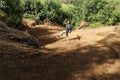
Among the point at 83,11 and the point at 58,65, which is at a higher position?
the point at 58,65

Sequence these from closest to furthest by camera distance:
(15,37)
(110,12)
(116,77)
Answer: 1. (116,77)
2. (15,37)
3. (110,12)

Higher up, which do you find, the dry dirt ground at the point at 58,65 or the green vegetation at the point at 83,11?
the dry dirt ground at the point at 58,65

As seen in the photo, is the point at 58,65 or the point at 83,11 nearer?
the point at 58,65

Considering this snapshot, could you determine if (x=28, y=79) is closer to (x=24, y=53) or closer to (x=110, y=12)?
(x=24, y=53)

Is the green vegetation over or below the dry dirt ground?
below

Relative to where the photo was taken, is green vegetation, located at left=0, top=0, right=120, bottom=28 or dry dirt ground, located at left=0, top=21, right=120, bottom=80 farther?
green vegetation, located at left=0, top=0, right=120, bottom=28

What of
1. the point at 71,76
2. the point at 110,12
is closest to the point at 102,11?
the point at 110,12

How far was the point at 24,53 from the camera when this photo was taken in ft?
33.9

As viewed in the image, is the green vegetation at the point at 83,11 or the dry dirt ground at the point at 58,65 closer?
the dry dirt ground at the point at 58,65

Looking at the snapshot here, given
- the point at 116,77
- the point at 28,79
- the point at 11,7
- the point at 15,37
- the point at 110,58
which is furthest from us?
the point at 11,7

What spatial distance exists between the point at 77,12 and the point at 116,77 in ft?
110

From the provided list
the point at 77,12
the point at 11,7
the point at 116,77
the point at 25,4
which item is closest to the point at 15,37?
the point at 116,77

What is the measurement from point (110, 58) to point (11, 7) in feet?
54.4

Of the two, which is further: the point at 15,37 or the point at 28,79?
the point at 15,37
